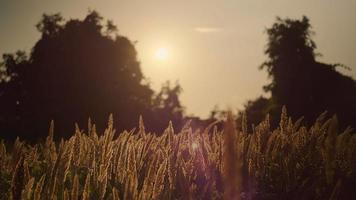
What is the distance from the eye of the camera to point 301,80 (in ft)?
130

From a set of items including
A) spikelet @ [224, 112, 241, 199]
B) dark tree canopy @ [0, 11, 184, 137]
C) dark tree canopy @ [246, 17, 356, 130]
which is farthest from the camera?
dark tree canopy @ [0, 11, 184, 137]

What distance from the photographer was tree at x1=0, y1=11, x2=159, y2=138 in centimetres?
4022

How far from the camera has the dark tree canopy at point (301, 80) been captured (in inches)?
1405

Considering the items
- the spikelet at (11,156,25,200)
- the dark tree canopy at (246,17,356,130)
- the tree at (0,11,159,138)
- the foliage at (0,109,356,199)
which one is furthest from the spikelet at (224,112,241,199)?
the tree at (0,11,159,138)

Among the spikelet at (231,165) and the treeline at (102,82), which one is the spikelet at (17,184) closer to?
the spikelet at (231,165)

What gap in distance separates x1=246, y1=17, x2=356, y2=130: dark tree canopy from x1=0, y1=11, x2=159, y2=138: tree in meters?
11.8

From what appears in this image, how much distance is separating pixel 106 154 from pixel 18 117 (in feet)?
138

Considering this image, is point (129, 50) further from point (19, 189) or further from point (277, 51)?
point (19, 189)

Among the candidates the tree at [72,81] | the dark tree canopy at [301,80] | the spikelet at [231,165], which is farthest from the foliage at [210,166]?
the tree at [72,81]

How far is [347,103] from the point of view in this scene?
32625 millimetres

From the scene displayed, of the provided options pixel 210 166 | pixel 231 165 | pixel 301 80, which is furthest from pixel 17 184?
pixel 301 80

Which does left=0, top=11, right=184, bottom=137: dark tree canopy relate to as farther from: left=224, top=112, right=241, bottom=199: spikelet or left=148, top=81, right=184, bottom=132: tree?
left=224, top=112, right=241, bottom=199: spikelet

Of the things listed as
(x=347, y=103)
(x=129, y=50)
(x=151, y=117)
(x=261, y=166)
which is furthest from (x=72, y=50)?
(x=261, y=166)

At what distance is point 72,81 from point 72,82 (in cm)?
13
